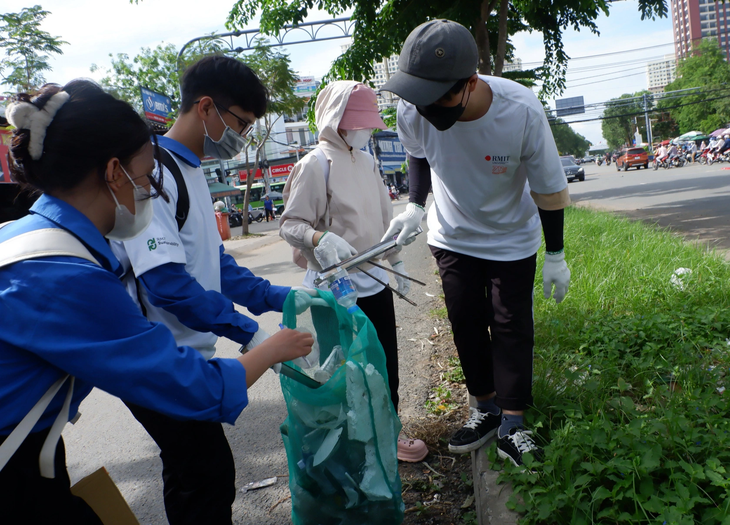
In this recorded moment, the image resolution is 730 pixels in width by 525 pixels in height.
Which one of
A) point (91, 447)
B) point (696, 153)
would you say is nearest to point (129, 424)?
point (91, 447)

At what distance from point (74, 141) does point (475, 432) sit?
6.53 ft

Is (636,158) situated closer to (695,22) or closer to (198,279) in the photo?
(198,279)

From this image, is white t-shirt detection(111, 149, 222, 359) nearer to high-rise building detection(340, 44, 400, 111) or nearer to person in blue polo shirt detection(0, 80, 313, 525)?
person in blue polo shirt detection(0, 80, 313, 525)

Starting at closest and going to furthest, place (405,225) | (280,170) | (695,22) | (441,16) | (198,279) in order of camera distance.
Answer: (198,279) → (405,225) → (441,16) → (280,170) → (695,22)

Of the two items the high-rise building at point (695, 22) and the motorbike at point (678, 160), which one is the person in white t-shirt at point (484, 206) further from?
the high-rise building at point (695, 22)

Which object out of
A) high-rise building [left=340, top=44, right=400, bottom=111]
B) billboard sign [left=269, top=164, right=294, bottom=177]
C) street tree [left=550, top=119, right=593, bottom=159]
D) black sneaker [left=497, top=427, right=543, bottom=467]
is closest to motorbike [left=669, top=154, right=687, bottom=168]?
high-rise building [left=340, top=44, right=400, bottom=111]

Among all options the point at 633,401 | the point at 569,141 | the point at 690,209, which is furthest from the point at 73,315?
the point at 569,141

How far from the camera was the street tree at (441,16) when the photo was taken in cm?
696

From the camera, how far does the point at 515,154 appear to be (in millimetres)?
2189

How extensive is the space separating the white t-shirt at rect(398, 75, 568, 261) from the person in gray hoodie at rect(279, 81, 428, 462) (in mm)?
229

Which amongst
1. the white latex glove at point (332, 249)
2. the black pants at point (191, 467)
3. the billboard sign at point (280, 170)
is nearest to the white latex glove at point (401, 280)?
the white latex glove at point (332, 249)

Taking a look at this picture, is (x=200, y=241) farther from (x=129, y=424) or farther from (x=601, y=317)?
(x=601, y=317)

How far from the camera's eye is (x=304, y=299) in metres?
1.90

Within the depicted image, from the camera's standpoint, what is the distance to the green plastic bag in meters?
1.79
